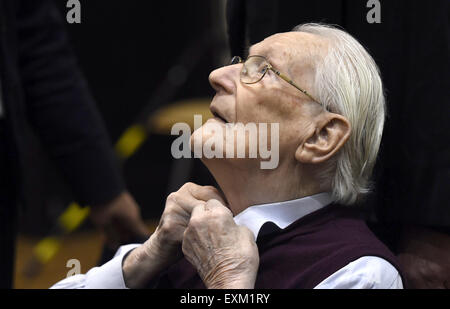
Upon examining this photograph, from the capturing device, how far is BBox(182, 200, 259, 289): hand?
1312mm

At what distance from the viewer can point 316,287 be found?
132 cm

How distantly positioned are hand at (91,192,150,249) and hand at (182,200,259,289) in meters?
0.71

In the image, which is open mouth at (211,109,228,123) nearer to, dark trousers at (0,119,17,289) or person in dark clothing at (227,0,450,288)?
person in dark clothing at (227,0,450,288)

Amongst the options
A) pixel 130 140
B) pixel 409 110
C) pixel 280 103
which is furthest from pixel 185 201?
pixel 130 140

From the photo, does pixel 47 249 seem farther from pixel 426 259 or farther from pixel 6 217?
pixel 426 259

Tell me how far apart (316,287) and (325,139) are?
0.28 m

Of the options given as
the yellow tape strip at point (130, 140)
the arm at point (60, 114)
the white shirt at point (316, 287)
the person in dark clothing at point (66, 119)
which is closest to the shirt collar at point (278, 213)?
the white shirt at point (316, 287)

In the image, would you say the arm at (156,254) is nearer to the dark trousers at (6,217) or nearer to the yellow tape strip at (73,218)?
the dark trousers at (6,217)

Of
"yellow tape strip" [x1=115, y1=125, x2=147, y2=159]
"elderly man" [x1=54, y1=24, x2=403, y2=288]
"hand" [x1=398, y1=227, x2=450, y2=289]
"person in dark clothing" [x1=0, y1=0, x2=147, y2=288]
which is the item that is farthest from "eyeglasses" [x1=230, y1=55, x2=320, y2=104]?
"yellow tape strip" [x1=115, y1=125, x2=147, y2=159]

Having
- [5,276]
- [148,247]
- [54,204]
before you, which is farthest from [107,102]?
[148,247]

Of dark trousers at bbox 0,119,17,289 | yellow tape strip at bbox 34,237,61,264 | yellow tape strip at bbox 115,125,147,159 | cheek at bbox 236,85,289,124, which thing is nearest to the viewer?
cheek at bbox 236,85,289,124

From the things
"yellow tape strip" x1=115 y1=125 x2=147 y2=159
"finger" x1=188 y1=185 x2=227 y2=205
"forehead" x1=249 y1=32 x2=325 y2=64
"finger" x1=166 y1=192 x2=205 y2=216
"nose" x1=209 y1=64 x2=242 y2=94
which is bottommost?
"yellow tape strip" x1=115 y1=125 x2=147 y2=159
